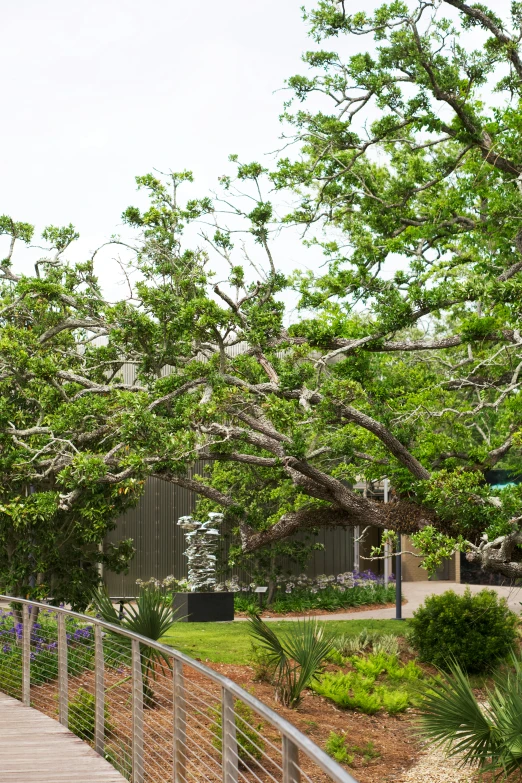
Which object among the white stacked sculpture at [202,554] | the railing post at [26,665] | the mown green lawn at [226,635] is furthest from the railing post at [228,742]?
the white stacked sculpture at [202,554]

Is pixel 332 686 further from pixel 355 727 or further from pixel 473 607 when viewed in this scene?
pixel 473 607

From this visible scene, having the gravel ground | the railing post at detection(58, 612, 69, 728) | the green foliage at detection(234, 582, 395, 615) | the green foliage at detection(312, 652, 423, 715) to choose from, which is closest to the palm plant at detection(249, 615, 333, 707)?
the green foliage at detection(312, 652, 423, 715)

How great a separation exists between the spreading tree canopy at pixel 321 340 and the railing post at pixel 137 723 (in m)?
4.60

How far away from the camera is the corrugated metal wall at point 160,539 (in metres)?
24.2

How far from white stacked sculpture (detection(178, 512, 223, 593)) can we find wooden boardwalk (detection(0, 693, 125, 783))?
38.5 feet

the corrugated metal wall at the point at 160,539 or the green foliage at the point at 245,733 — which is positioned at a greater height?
the corrugated metal wall at the point at 160,539

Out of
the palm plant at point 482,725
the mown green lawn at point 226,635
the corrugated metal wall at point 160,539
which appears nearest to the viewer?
the palm plant at point 482,725

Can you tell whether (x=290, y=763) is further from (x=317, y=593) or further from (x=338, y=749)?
(x=317, y=593)

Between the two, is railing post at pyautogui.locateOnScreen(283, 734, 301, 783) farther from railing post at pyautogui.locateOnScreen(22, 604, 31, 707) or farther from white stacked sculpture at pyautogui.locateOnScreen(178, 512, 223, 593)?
white stacked sculpture at pyautogui.locateOnScreen(178, 512, 223, 593)

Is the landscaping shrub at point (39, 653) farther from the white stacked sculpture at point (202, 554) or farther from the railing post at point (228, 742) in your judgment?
the white stacked sculpture at point (202, 554)

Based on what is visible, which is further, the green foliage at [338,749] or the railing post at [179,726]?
the green foliage at [338,749]

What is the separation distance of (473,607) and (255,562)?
29.6 feet

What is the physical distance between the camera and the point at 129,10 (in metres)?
13.3

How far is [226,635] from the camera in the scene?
16609 millimetres
